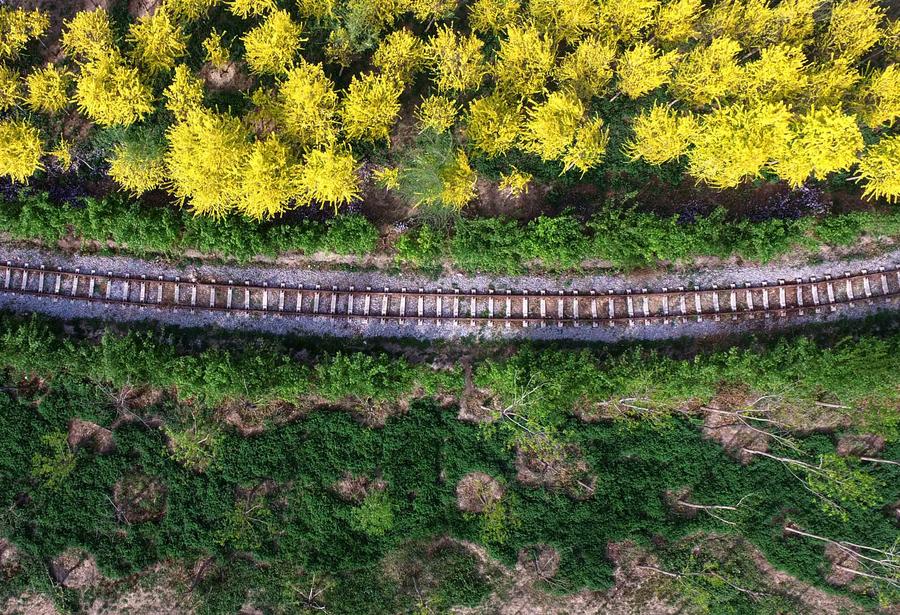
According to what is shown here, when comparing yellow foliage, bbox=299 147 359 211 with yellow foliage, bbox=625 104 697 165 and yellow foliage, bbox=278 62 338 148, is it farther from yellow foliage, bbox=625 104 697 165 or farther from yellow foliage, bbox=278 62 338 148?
yellow foliage, bbox=625 104 697 165

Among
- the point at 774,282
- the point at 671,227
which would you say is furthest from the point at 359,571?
the point at 774,282

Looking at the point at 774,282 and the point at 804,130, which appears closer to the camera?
the point at 804,130

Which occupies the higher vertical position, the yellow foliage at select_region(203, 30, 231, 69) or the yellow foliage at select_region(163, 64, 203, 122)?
the yellow foliage at select_region(203, 30, 231, 69)

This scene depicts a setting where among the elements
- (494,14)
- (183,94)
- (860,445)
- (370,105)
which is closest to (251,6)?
(183,94)

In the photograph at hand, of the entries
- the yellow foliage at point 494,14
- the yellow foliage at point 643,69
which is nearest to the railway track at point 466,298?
the yellow foliage at point 643,69

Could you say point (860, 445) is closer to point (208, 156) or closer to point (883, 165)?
point (883, 165)

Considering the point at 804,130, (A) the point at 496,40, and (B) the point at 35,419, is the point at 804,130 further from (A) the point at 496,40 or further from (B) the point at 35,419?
(B) the point at 35,419

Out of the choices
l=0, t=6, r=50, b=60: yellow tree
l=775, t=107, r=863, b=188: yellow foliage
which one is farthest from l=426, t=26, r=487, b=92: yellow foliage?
l=0, t=6, r=50, b=60: yellow tree
